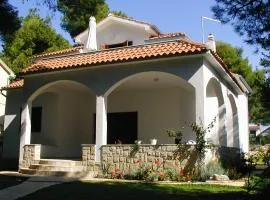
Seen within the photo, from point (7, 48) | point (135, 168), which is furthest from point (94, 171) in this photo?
point (7, 48)

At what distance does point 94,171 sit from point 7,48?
22.7 metres

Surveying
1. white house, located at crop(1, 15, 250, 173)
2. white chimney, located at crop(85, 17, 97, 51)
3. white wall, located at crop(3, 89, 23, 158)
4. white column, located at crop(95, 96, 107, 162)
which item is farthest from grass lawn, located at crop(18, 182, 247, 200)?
white wall, located at crop(3, 89, 23, 158)

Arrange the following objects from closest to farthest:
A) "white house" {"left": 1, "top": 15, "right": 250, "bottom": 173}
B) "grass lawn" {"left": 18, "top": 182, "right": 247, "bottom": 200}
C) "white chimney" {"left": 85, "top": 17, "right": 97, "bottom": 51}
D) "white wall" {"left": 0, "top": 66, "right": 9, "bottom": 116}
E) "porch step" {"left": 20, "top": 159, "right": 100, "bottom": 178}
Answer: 1. "grass lawn" {"left": 18, "top": 182, "right": 247, "bottom": 200}
2. "white house" {"left": 1, "top": 15, "right": 250, "bottom": 173}
3. "porch step" {"left": 20, "top": 159, "right": 100, "bottom": 178}
4. "white chimney" {"left": 85, "top": 17, "right": 97, "bottom": 51}
5. "white wall" {"left": 0, "top": 66, "right": 9, "bottom": 116}

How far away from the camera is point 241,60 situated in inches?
1454

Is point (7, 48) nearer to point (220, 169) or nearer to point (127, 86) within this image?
point (127, 86)

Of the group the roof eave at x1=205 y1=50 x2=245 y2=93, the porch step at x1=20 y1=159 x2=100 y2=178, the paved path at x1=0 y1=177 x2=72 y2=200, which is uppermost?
the roof eave at x1=205 y1=50 x2=245 y2=93

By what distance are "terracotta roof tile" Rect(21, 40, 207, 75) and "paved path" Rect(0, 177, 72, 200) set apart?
16.0 ft

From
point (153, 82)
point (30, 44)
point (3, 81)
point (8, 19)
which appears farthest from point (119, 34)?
point (3, 81)

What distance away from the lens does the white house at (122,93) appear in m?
14.5

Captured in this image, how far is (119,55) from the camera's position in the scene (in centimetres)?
1566

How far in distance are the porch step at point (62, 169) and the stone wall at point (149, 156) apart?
1.98 feet

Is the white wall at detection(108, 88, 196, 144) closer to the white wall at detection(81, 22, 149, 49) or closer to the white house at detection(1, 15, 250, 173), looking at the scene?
the white house at detection(1, 15, 250, 173)

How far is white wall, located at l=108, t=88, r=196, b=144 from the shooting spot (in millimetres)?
17719

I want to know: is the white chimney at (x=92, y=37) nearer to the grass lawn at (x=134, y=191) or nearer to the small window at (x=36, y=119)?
the small window at (x=36, y=119)
